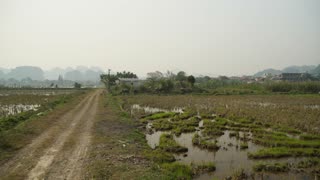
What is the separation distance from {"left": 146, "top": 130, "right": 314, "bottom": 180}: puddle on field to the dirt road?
174 inches

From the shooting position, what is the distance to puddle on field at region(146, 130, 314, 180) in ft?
38.5

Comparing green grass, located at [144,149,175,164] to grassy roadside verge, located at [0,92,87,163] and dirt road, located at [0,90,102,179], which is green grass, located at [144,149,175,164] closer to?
dirt road, located at [0,90,102,179]

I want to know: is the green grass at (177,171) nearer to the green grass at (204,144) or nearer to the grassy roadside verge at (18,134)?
the green grass at (204,144)

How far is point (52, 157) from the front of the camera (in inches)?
527

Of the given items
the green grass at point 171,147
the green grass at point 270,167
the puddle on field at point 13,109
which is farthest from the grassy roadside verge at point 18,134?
the green grass at point 270,167

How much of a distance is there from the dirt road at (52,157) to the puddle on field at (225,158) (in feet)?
14.5

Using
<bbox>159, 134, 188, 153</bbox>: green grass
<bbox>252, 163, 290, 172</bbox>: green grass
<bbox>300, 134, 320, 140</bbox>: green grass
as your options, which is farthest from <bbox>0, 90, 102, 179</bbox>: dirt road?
<bbox>300, 134, 320, 140</bbox>: green grass

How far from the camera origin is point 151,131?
856 inches

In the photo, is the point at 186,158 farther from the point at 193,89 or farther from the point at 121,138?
the point at 193,89

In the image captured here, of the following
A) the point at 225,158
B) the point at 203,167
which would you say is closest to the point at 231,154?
the point at 225,158

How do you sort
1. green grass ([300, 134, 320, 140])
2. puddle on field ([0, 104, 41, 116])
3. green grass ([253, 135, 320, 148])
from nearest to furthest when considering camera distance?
green grass ([253, 135, 320, 148])
green grass ([300, 134, 320, 140])
puddle on field ([0, 104, 41, 116])

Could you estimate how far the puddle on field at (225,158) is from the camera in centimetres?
1173

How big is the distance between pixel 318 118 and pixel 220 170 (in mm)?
17011

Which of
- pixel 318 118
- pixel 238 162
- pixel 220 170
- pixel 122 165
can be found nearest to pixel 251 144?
pixel 238 162
